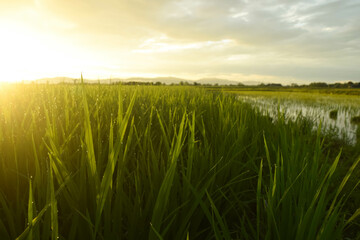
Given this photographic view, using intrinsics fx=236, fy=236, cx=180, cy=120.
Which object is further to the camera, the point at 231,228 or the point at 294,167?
the point at 231,228

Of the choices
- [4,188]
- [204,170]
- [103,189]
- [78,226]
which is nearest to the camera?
[103,189]

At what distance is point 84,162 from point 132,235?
0.85 ft

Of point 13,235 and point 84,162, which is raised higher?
point 84,162

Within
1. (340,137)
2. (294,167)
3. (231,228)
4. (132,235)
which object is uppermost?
(294,167)

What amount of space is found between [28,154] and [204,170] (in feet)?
2.67

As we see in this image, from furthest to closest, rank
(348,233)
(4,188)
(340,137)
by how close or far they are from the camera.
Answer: (340,137) < (348,233) < (4,188)

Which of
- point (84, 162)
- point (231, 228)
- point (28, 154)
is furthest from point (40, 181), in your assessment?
point (231, 228)

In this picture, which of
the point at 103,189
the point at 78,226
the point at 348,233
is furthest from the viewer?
the point at 348,233

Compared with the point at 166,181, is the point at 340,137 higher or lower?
lower

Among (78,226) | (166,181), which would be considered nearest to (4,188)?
(78,226)

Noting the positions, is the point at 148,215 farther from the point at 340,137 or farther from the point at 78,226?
the point at 340,137

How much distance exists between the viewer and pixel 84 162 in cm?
73

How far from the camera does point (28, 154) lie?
3.58ft

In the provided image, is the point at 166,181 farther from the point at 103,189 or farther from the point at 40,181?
the point at 40,181
